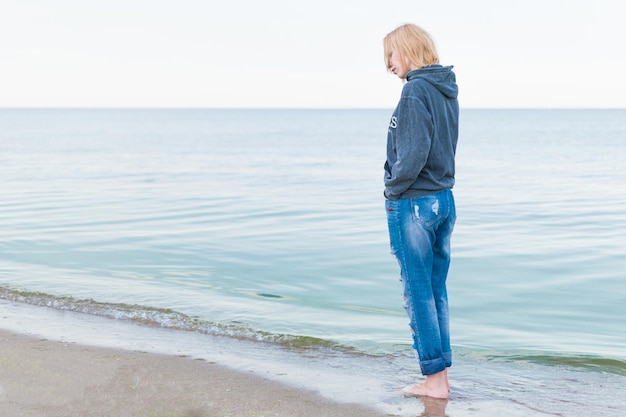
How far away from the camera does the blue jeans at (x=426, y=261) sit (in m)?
4.63

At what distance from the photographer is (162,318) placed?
7398 mm

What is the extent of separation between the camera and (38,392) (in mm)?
4801

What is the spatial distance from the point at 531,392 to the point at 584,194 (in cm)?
1761

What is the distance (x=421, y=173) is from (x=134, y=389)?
7.48ft

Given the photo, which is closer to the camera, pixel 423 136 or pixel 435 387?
pixel 423 136

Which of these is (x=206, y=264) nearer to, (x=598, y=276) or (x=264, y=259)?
(x=264, y=259)

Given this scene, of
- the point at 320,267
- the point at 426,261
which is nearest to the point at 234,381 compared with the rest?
the point at 426,261
